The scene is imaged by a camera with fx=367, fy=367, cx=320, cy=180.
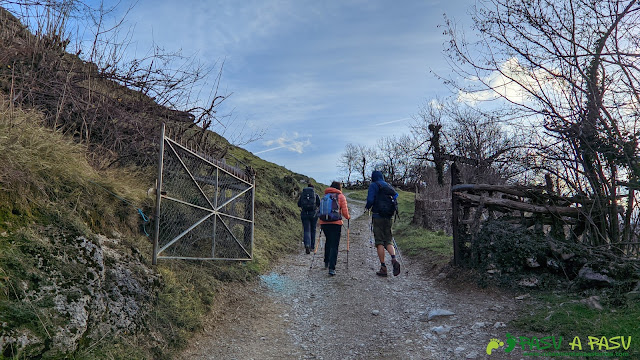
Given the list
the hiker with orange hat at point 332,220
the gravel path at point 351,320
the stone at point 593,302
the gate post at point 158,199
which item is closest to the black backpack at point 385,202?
the hiker with orange hat at point 332,220

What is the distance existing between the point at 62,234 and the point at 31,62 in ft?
14.7

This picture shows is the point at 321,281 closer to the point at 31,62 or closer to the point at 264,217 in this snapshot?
the point at 264,217

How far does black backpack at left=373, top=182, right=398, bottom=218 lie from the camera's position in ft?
26.3

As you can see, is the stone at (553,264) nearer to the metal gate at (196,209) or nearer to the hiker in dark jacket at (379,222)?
the hiker in dark jacket at (379,222)

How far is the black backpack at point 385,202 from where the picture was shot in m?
8.03

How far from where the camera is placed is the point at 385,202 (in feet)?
26.5

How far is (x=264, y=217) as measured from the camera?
1338 cm

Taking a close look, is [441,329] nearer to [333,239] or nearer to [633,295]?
[633,295]

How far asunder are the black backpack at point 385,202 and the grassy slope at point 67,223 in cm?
345

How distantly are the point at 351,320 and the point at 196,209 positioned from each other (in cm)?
320

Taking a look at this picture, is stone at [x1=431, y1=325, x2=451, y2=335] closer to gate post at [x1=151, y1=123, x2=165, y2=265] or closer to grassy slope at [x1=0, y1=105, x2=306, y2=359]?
grassy slope at [x1=0, y1=105, x2=306, y2=359]

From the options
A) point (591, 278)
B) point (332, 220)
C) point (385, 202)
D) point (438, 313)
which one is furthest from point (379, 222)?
point (591, 278)

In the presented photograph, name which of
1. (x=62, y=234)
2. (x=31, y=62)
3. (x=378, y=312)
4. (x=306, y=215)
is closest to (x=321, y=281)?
(x=378, y=312)

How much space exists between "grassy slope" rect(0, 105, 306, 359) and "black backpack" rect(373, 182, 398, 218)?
345cm
